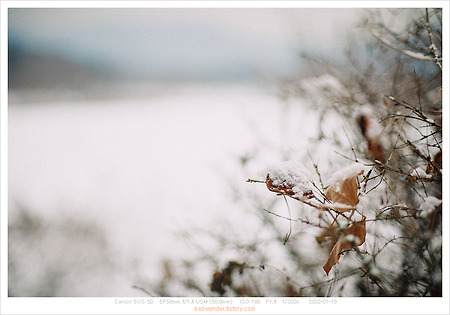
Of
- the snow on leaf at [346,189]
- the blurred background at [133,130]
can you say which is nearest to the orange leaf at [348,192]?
the snow on leaf at [346,189]

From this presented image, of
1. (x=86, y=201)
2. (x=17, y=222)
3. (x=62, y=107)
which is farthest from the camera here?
(x=62, y=107)

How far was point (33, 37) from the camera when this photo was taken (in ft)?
7.00

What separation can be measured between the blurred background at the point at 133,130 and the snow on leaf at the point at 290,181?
1.04m

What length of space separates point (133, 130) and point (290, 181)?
3.45m

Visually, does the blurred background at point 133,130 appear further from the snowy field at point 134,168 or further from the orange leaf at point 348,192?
the orange leaf at point 348,192

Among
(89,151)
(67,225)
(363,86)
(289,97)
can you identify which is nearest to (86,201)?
(67,225)

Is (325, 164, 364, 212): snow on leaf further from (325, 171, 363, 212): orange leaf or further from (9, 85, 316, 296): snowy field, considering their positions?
(9, 85, 316, 296): snowy field

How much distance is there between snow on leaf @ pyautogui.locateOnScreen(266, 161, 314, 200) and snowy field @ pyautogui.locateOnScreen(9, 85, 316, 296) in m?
0.91

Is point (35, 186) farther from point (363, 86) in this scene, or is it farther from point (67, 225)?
point (363, 86)

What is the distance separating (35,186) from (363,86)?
309 centimetres

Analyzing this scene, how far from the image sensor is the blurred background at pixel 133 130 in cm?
196

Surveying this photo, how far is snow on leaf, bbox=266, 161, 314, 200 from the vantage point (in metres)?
0.89

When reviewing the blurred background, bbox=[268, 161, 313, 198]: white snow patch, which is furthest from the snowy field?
bbox=[268, 161, 313, 198]: white snow patch

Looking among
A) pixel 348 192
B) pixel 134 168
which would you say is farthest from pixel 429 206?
pixel 134 168
